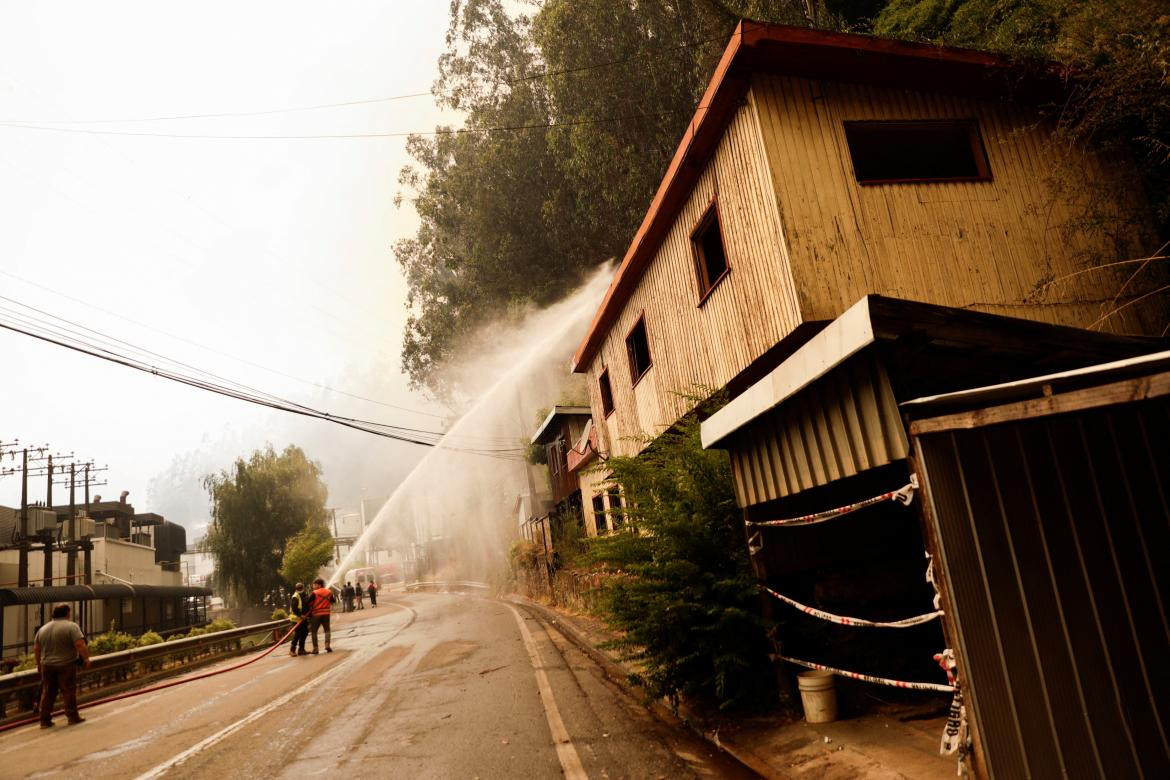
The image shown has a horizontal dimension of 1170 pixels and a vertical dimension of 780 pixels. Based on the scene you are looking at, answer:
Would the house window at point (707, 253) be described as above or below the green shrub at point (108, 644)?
above

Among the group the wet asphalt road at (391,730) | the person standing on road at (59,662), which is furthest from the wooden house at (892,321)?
the person standing on road at (59,662)

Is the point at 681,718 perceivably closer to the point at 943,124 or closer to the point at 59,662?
the point at 943,124

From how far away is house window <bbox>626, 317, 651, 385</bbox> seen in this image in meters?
14.9

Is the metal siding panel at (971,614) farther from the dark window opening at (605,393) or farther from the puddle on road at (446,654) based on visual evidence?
the dark window opening at (605,393)

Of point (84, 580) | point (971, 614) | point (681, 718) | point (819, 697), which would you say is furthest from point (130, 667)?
point (84, 580)

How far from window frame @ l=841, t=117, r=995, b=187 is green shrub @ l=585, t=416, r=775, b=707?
478cm

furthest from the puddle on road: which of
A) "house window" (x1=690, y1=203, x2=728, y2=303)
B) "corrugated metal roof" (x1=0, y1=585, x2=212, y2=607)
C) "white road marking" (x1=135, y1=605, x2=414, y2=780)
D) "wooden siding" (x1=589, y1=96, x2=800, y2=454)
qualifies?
"corrugated metal roof" (x1=0, y1=585, x2=212, y2=607)

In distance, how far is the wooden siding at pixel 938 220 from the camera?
844cm

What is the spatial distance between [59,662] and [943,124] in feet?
51.7

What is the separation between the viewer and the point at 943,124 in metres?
9.59

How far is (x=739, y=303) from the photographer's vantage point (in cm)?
970

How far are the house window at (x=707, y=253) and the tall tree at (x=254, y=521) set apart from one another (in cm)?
4497

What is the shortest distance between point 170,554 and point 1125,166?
224 ft

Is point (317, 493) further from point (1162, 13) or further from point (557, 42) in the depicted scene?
point (1162, 13)
